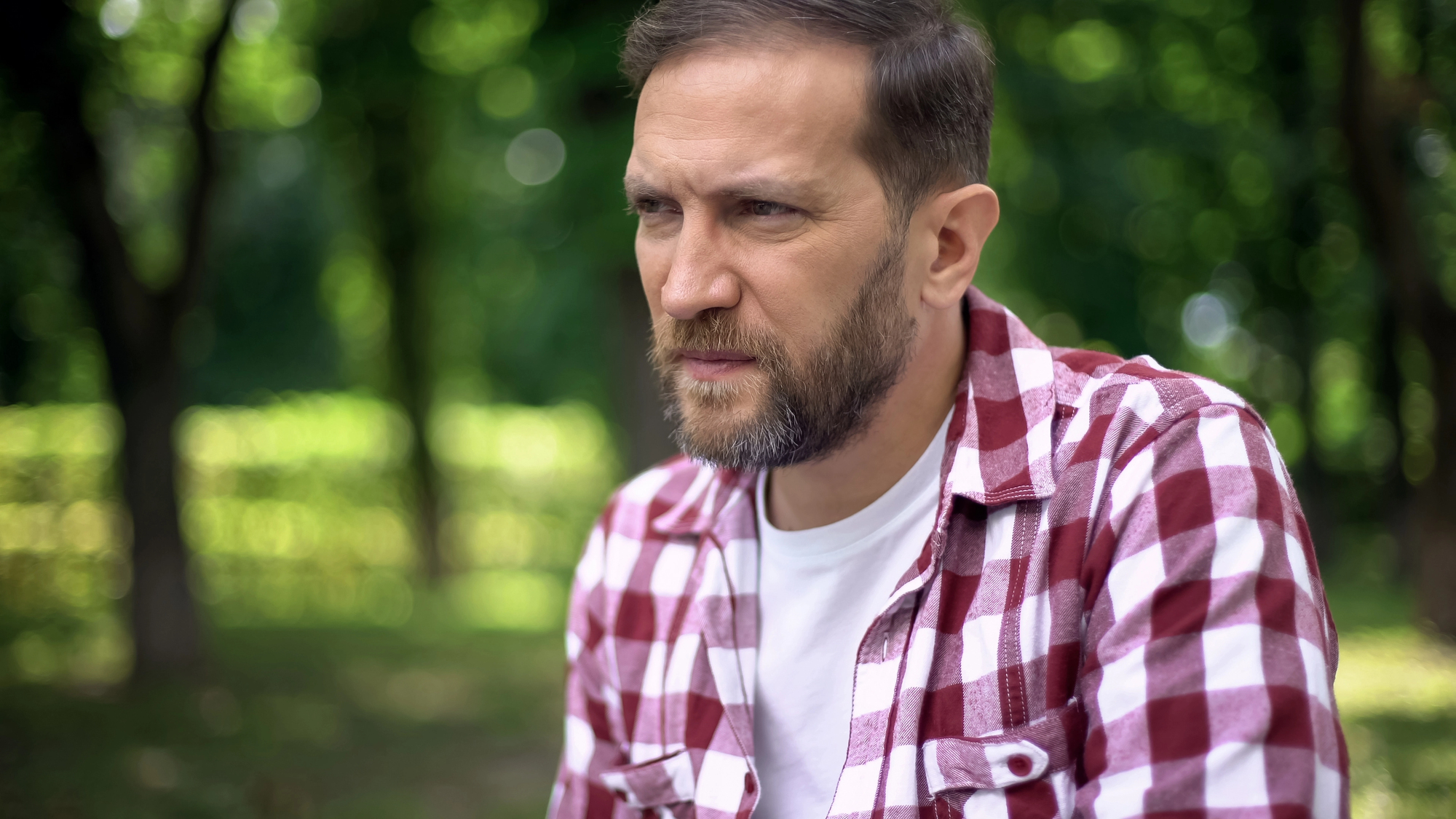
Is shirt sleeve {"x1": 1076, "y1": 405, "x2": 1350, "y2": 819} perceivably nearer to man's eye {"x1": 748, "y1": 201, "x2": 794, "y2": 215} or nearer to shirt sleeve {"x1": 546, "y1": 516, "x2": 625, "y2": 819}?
man's eye {"x1": 748, "y1": 201, "x2": 794, "y2": 215}

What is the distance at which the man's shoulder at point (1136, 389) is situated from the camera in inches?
64.2

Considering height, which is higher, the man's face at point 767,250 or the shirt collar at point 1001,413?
the man's face at point 767,250

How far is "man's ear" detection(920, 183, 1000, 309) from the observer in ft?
6.55

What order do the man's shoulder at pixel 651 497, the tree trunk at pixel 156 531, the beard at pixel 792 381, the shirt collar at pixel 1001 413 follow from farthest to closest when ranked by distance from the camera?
the tree trunk at pixel 156 531, the man's shoulder at pixel 651 497, the beard at pixel 792 381, the shirt collar at pixel 1001 413

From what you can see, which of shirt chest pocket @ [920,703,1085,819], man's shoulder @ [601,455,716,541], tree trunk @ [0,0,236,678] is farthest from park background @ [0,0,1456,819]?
shirt chest pocket @ [920,703,1085,819]

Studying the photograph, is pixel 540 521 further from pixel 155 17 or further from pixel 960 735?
pixel 960 735

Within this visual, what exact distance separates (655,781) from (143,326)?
605cm

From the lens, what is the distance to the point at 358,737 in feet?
21.0

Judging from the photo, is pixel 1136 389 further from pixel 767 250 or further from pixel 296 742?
pixel 296 742

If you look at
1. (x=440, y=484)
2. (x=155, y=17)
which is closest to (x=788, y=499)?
(x=155, y=17)

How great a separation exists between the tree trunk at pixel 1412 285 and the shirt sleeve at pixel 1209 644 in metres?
7.07

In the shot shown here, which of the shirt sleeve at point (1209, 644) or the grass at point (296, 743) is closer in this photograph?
the shirt sleeve at point (1209, 644)

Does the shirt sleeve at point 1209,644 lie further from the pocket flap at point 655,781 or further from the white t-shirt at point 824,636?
the pocket flap at point 655,781

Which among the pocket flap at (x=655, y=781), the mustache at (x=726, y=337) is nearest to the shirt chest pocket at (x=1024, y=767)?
the pocket flap at (x=655, y=781)
